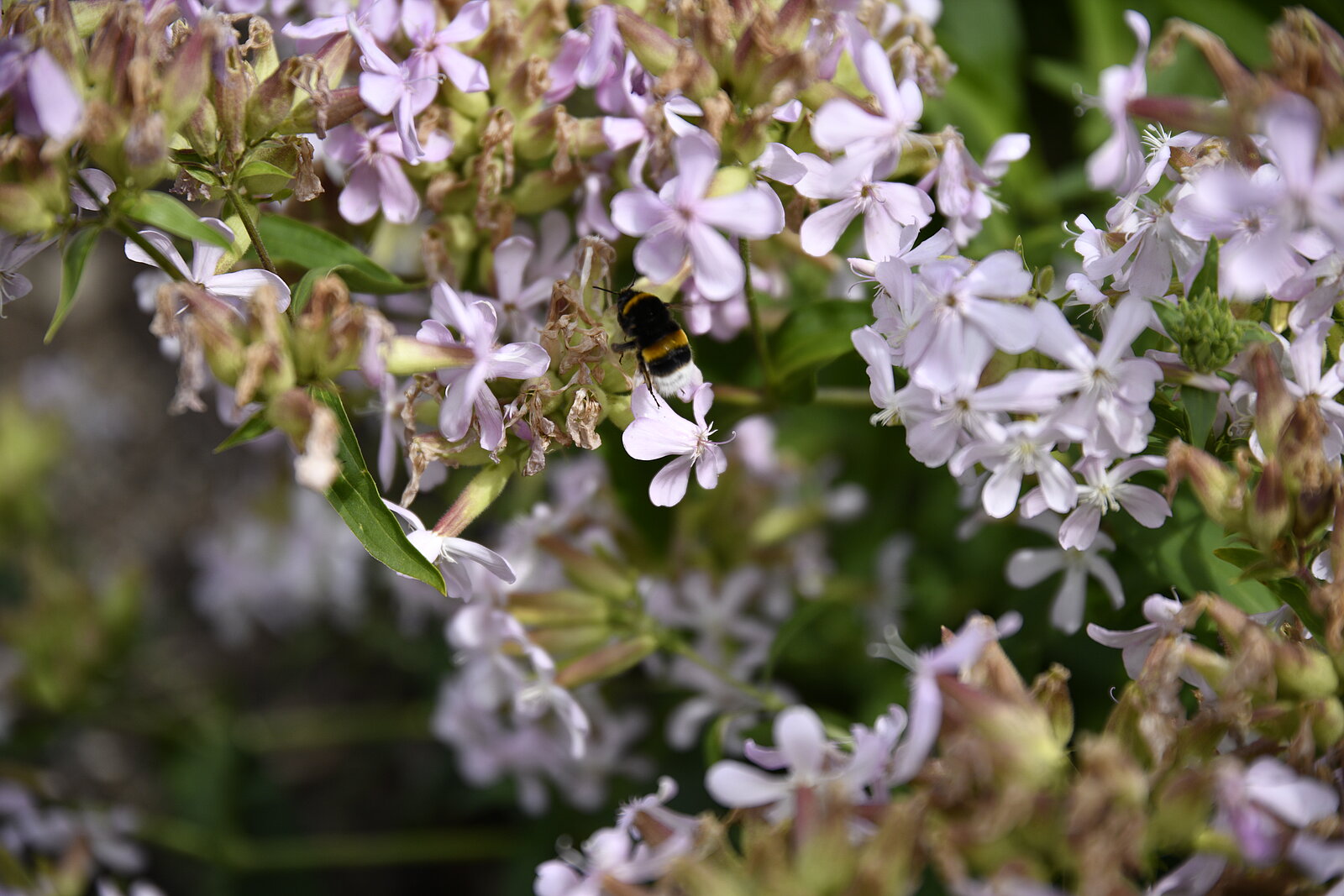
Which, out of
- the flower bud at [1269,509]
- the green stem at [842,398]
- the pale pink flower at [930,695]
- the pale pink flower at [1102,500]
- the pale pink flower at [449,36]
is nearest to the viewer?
the pale pink flower at [930,695]

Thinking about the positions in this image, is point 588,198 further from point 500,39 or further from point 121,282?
point 121,282

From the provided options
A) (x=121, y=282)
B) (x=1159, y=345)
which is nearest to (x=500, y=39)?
(x=1159, y=345)

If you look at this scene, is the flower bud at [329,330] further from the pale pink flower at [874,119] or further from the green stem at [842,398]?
the green stem at [842,398]

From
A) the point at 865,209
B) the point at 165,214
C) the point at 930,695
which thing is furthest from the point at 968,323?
the point at 165,214

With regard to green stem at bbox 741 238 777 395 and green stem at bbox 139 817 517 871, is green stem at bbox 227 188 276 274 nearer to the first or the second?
green stem at bbox 741 238 777 395

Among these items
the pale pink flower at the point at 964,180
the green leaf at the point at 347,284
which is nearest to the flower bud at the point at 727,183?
the pale pink flower at the point at 964,180

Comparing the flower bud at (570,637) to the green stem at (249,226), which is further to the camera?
the flower bud at (570,637)
